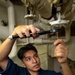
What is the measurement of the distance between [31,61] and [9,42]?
0.43m

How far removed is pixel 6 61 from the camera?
105 centimetres

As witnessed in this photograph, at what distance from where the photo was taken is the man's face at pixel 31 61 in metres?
1.28

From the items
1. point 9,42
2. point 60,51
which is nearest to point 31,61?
point 9,42

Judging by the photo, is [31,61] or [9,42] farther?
[31,61]

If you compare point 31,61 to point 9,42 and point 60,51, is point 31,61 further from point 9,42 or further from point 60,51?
point 60,51

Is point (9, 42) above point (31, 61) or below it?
above

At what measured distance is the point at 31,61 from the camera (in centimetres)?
131

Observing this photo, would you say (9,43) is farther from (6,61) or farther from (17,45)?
(17,45)

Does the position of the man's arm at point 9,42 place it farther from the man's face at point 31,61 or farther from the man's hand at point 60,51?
the man's face at point 31,61

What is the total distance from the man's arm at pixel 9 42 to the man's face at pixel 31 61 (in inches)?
11.3

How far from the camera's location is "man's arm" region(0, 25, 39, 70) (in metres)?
0.73

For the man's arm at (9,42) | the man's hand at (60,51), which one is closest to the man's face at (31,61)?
the man's arm at (9,42)

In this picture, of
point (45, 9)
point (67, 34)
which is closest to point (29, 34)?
point (45, 9)

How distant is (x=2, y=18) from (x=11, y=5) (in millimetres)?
215
